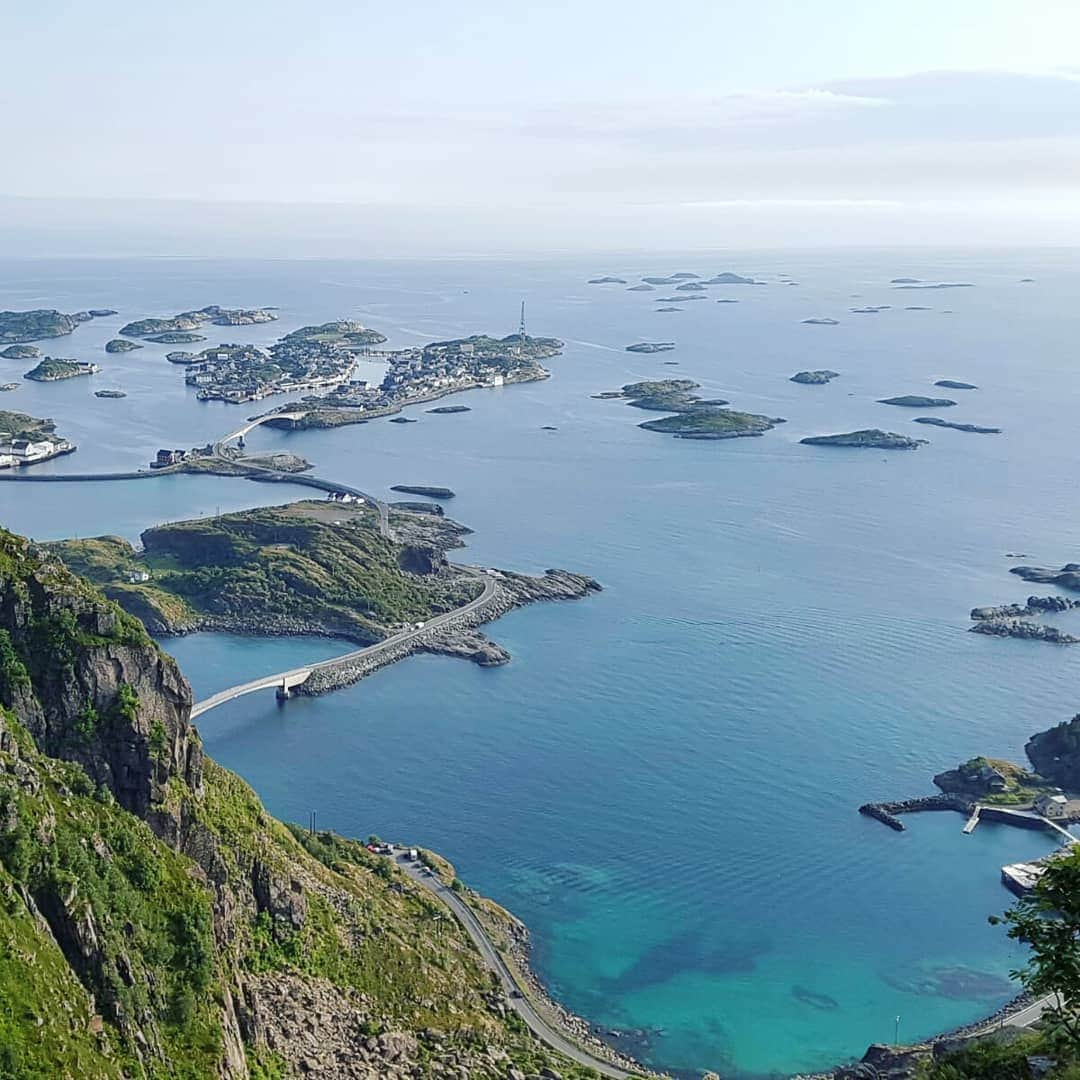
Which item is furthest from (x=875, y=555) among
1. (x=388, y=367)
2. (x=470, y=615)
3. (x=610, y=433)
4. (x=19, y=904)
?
(x=388, y=367)

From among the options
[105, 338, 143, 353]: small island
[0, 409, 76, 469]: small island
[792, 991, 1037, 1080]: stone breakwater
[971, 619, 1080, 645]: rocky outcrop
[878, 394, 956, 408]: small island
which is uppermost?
[105, 338, 143, 353]: small island

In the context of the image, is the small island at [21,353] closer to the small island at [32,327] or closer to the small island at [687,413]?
the small island at [32,327]

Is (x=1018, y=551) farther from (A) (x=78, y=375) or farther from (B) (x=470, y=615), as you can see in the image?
(A) (x=78, y=375)

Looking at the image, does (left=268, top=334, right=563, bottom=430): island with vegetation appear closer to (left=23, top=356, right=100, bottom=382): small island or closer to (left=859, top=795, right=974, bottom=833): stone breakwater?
(left=23, top=356, right=100, bottom=382): small island

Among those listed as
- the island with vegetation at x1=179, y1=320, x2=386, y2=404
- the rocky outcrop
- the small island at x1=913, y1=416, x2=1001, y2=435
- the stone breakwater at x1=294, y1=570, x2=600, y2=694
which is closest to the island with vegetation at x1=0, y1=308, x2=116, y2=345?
the island with vegetation at x1=179, y1=320, x2=386, y2=404

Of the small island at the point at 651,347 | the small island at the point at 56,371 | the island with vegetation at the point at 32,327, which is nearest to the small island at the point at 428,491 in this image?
the small island at the point at 56,371

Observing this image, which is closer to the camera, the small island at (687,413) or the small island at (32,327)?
the small island at (687,413)

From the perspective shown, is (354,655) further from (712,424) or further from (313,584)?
(712,424)
